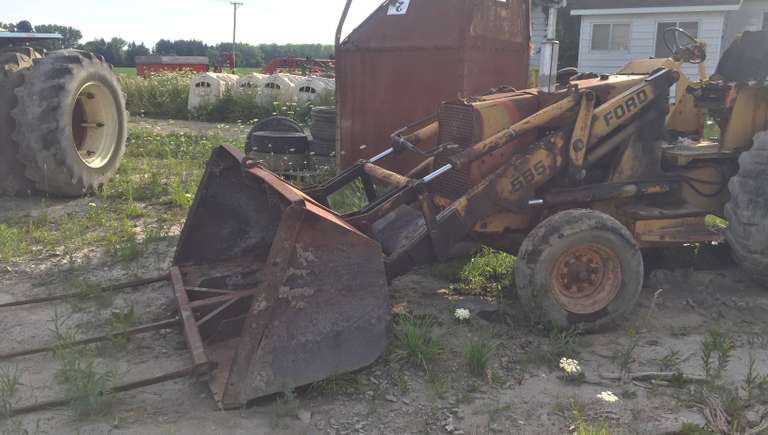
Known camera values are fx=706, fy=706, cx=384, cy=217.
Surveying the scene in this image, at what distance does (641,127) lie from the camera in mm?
5043

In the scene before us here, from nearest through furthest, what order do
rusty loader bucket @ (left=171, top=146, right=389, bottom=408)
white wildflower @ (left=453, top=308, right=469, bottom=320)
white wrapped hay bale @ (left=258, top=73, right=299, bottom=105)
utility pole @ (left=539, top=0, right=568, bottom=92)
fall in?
rusty loader bucket @ (left=171, top=146, right=389, bottom=408) → white wildflower @ (left=453, top=308, right=469, bottom=320) → utility pole @ (left=539, top=0, right=568, bottom=92) → white wrapped hay bale @ (left=258, top=73, right=299, bottom=105)

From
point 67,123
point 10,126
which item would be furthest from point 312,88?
point 10,126

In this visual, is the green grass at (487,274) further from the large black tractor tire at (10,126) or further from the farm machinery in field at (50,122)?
the large black tractor tire at (10,126)

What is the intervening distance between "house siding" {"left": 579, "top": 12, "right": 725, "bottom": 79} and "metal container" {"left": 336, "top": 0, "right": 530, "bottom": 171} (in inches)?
569

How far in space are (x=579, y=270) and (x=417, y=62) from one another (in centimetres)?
328

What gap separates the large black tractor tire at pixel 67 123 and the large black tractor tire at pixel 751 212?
248 inches

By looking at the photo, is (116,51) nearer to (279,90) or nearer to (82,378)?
(279,90)

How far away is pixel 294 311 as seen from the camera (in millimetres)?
3639

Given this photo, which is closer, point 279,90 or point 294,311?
point 294,311

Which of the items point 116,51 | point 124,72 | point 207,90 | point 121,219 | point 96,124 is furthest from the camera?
point 116,51

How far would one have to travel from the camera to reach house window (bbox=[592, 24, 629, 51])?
22.2m

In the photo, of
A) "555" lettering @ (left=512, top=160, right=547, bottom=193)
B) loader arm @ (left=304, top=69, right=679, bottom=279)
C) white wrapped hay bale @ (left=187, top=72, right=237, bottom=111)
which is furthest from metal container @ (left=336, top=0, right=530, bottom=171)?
white wrapped hay bale @ (left=187, top=72, right=237, bottom=111)

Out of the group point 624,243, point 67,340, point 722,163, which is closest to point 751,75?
point 722,163

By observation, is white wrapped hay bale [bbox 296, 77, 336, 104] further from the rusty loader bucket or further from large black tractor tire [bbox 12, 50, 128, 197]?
the rusty loader bucket
